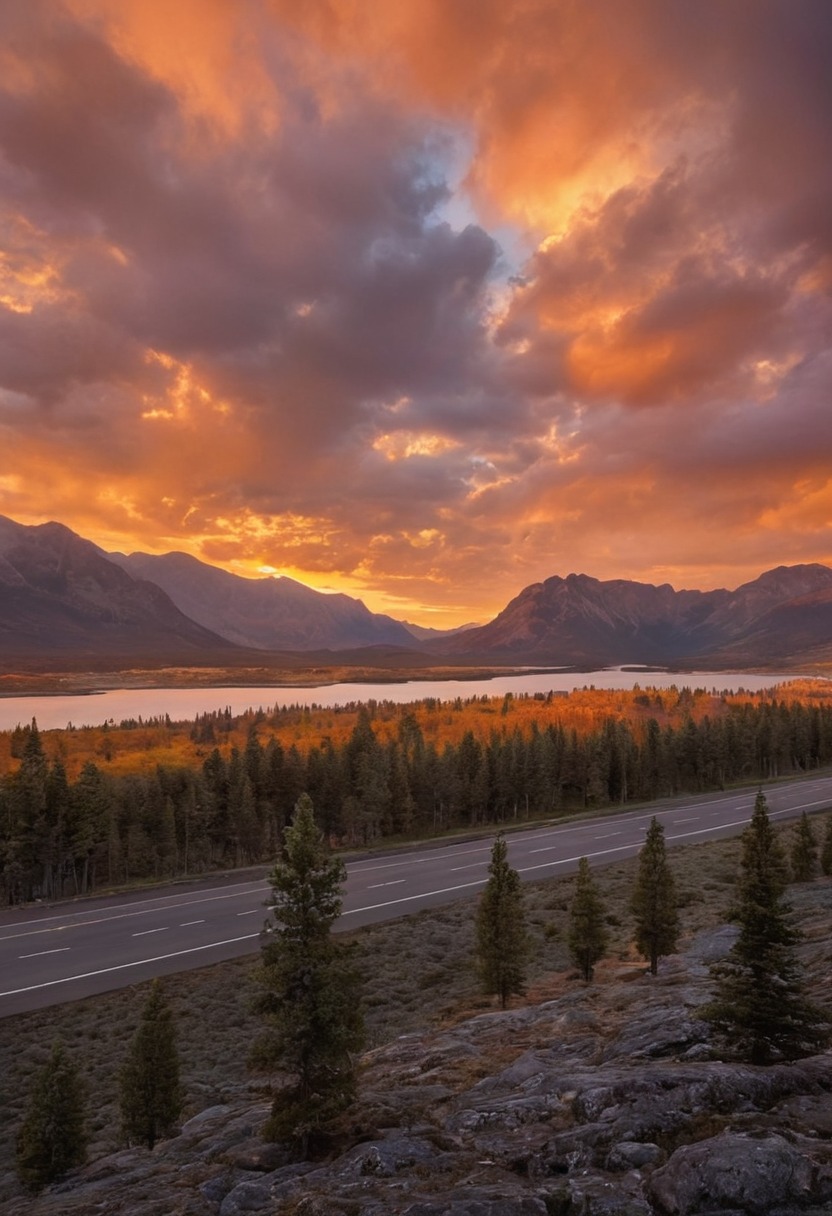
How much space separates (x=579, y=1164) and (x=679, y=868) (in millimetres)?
45577

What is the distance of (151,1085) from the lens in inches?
846

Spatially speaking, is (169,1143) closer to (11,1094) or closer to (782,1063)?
(11,1094)

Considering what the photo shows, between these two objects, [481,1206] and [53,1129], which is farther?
[53,1129]

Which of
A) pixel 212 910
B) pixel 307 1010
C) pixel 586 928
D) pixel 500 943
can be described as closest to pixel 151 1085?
pixel 307 1010

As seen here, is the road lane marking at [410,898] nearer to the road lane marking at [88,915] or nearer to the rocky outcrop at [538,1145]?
the road lane marking at [88,915]

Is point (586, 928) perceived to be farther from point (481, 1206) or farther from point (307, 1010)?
point (481, 1206)

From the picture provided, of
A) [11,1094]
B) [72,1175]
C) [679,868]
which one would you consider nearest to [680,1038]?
[72,1175]

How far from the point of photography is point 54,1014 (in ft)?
102

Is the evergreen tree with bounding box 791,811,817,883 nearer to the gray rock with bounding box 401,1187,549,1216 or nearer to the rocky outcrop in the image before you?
the rocky outcrop

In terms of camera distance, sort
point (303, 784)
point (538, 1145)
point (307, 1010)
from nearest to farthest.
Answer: point (538, 1145) → point (307, 1010) → point (303, 784)

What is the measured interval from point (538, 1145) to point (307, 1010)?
6.45 m

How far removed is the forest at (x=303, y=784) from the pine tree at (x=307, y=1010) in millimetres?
61780

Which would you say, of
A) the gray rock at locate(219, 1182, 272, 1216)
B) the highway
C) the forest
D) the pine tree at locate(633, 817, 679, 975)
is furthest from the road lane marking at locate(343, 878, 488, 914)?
the forest

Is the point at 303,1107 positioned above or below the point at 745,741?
above
